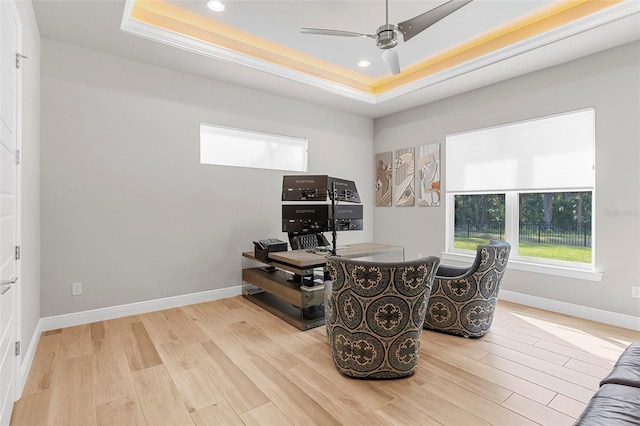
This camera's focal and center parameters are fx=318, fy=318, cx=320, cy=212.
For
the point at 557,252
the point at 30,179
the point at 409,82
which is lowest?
the point at 557,252

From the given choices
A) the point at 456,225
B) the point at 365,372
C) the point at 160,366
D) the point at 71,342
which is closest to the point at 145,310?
the point at 71,342

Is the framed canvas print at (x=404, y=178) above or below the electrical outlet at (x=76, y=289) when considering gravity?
above

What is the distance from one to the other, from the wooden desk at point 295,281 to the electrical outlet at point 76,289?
171cm

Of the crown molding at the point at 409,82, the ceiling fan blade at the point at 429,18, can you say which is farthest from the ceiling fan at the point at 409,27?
the crown molding at the point at 409,82

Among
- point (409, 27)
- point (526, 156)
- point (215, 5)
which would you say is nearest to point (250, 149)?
point (215, 5)

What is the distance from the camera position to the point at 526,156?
390 centimetres

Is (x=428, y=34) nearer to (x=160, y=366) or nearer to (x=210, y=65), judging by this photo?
(x=210, y=65)

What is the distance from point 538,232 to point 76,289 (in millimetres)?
5216

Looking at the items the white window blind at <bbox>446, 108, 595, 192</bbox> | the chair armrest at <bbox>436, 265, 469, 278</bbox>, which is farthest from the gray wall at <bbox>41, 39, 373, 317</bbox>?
the white window blind at <bbox>446, 108, 595, 192</bbox>

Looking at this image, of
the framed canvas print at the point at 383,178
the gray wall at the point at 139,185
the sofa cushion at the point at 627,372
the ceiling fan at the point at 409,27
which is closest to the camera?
the sofa cushion at the point at 627,372

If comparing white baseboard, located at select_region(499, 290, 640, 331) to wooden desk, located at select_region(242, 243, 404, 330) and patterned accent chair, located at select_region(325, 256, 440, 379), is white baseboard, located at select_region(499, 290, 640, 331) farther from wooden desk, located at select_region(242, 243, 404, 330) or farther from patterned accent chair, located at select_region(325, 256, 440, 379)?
patterned accent chair, located at select_region(325, 256, 440, 379)

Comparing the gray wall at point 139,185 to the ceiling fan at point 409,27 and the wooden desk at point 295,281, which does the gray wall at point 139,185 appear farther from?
the ceiling fan at point 409,27

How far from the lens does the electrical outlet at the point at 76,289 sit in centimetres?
317

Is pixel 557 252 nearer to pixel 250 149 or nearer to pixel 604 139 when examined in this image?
pixel 604 139
